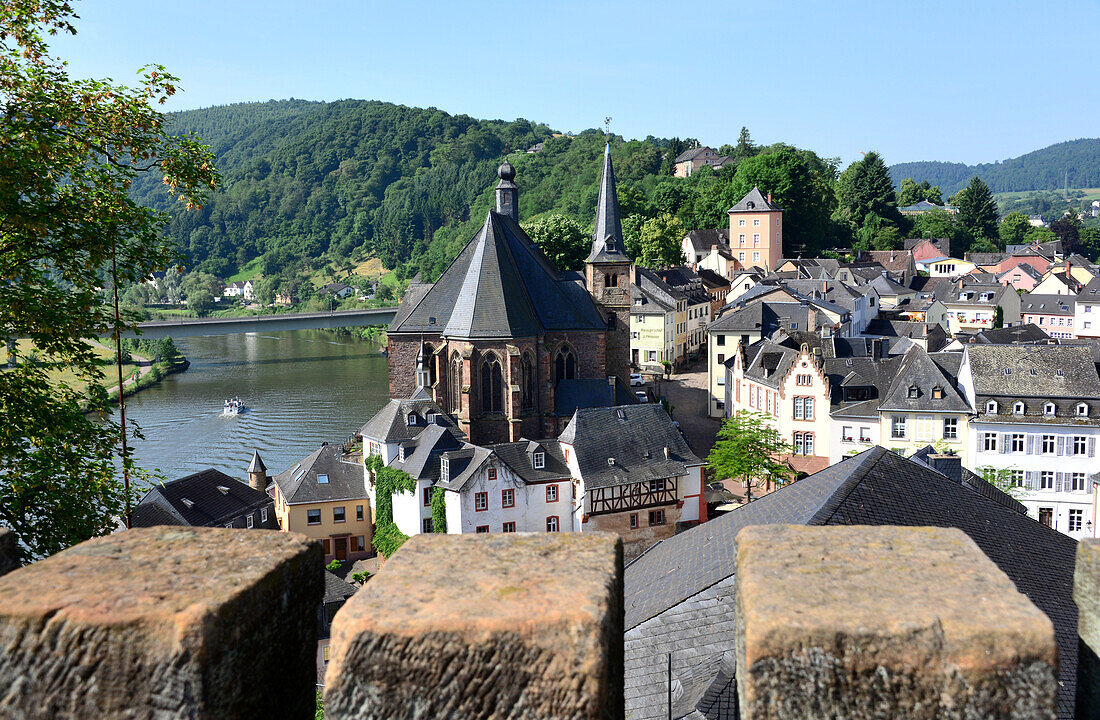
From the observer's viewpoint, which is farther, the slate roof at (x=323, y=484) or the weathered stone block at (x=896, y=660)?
the slate roof at (x=323, y=484)

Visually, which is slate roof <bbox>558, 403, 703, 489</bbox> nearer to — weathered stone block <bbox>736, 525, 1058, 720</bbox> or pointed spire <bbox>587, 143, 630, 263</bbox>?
pointed spire <bbox>587, 143, 630, 263</bbox>

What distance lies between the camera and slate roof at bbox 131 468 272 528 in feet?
110

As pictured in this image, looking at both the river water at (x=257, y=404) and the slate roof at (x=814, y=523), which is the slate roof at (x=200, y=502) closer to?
the river water at (x=257, y=404)

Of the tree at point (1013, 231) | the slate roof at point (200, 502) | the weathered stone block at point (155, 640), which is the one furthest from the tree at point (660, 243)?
the weathered stone block at point (155, 640)

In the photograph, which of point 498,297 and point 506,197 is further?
point 506,197

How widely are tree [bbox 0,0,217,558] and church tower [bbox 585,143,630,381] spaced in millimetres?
43380

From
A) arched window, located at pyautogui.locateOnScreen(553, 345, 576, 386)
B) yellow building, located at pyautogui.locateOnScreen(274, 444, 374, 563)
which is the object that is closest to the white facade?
arched window, located at pyautogui.locateOnScreen(553, 345, 576, 386)

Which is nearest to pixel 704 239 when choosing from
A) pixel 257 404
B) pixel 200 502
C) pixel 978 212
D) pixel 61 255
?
pixel 257 404

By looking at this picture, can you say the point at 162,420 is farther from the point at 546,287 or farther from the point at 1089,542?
the point at 1089,542

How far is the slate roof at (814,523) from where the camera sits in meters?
11.1

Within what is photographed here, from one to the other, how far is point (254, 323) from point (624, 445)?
187 ft

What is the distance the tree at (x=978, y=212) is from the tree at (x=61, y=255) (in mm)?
134527

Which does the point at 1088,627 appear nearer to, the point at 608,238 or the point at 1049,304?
the point at 608,238

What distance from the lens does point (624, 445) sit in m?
38.2
